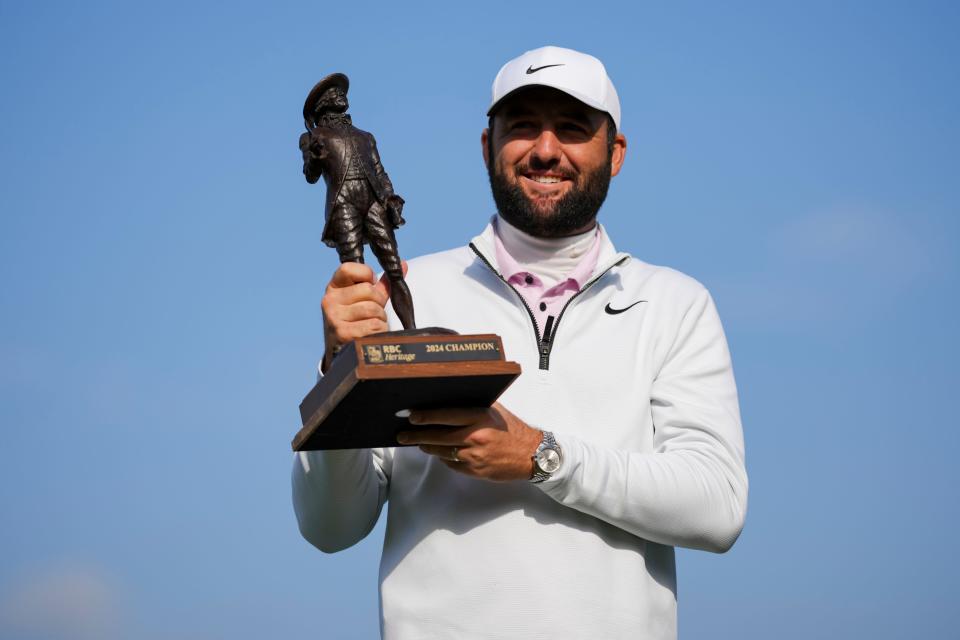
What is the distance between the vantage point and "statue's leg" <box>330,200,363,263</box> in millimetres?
5047

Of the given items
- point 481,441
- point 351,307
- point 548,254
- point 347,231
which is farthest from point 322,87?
point 481,441

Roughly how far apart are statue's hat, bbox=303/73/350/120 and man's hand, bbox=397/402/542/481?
137 cm

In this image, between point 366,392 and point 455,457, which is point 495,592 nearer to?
point 455,457

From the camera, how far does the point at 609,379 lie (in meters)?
5.46

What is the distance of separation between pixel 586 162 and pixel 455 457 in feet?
5.37

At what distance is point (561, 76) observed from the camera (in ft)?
18.4

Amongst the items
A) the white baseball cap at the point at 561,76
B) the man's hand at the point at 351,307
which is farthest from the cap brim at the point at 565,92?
the man's hand at the point at 351,307

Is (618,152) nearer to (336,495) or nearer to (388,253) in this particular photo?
(388,253)

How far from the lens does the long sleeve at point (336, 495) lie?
16.9 ft

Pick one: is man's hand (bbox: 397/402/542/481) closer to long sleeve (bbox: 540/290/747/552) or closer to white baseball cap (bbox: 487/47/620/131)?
long sleeve (bbox: 540/290/747/552)

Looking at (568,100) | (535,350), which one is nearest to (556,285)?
(535,350)

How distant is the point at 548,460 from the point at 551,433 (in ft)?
0.39

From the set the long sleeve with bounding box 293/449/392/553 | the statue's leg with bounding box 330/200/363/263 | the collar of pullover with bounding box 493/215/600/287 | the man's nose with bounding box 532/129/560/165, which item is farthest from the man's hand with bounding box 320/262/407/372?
the man's nose with bounding box 532/129/560/165

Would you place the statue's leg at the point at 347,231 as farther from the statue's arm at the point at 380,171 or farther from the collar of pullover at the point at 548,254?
the collar of pullover at the point at 548,254
